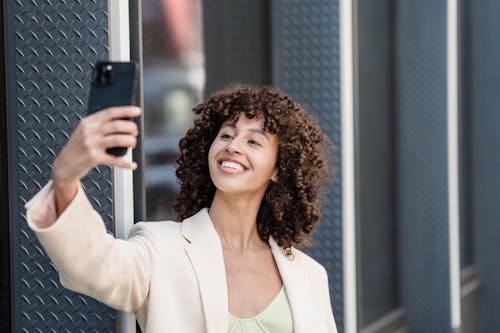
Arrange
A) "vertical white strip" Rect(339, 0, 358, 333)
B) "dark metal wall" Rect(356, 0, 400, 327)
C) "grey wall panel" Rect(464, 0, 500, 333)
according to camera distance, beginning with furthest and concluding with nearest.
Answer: "grey wall panel" Rect(464, 0, 500, 333), "dark metal wall" Rect(356, 0, 400, 327), "vertical white strip" Rect(339, 0, 358, 333)

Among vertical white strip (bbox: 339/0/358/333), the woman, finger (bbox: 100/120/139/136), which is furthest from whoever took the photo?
vertical white strip (bbox: 339/0/358/333)

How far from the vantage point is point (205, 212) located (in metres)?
2.35

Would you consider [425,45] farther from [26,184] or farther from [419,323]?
[26,184]

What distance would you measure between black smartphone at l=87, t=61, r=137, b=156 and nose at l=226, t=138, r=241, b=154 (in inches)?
24.8

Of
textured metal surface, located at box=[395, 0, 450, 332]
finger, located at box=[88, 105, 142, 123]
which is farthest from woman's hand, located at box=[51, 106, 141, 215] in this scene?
textured metal surface, located at box=[395, 0, 450, 332]

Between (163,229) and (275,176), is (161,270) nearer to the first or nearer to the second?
(163,229)

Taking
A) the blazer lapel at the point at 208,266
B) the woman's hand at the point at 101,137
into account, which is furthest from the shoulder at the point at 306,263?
the woman's hand at the point at 101,137

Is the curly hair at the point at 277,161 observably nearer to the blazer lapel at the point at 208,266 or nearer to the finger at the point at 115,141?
the blazer lapel at the point at 208,266

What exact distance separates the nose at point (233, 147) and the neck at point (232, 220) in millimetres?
139

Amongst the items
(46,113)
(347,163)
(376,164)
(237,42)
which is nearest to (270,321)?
(46,113)

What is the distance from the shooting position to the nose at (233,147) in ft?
7.46

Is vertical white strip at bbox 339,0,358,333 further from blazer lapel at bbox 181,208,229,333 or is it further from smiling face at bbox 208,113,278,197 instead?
blazer lapel at bbox 181,208,229,333

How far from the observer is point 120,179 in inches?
87.1

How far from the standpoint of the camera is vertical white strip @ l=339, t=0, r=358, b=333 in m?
3.74
